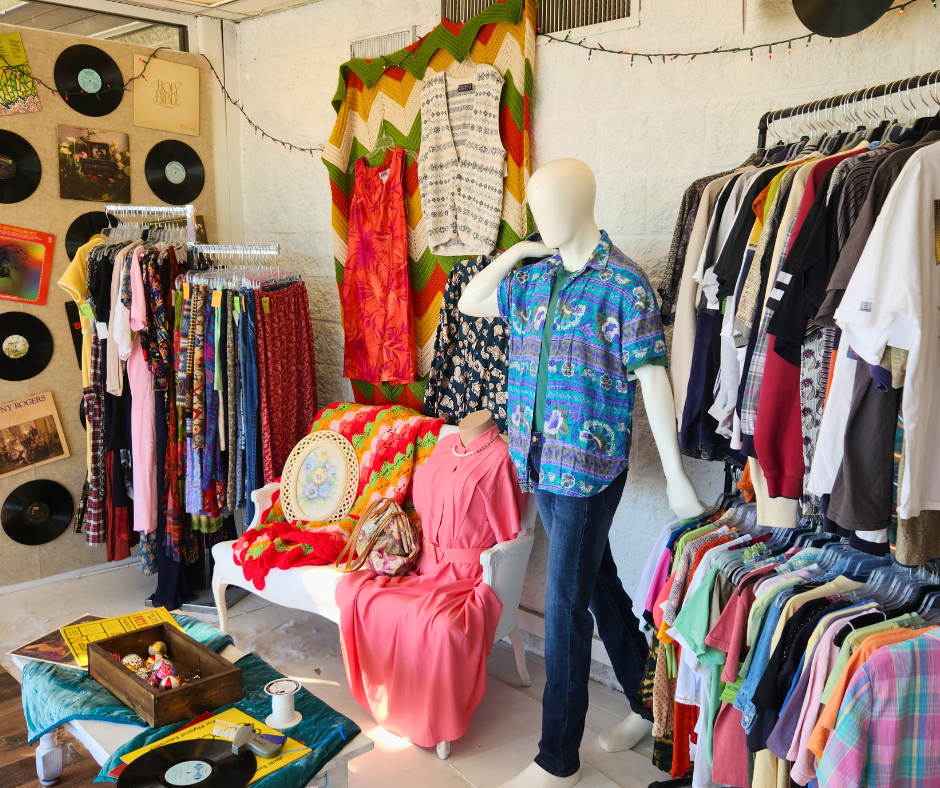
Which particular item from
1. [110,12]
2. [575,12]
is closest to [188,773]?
[575,12]

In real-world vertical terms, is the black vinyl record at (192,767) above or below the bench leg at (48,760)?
above

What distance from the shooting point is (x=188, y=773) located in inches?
66.6

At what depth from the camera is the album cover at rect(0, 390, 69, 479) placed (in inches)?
149

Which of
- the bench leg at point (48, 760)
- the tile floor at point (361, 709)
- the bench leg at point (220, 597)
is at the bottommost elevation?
the tile floor at point (361, 709)

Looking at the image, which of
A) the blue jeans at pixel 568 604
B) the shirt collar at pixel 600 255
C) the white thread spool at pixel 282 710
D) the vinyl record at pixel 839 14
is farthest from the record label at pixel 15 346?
the vinyl record at pixel 839 14

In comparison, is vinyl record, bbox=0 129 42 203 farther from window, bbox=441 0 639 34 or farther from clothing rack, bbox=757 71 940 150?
clothing rack, bbox=757 71 940 150

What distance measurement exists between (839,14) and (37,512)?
372 centimetres

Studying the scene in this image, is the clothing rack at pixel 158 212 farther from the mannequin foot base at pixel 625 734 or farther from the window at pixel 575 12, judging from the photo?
the mannequin foot base at pixel 625 734

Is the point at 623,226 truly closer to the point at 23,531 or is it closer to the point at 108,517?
the point at 108,517

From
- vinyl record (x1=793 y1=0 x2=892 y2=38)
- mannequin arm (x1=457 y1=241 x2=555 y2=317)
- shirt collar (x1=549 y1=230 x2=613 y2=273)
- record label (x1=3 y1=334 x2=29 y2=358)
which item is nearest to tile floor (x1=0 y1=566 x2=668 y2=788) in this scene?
record label (x1=3 y1=334 x2=29 y2=358)

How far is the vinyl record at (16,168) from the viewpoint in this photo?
12.0 feet

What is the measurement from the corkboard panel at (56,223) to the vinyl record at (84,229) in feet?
0.08

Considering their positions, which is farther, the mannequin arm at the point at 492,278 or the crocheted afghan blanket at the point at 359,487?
the crocheted afghan blanket at the point at 359,487

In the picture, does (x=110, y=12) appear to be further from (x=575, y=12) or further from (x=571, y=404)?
(x=571, y=404)
